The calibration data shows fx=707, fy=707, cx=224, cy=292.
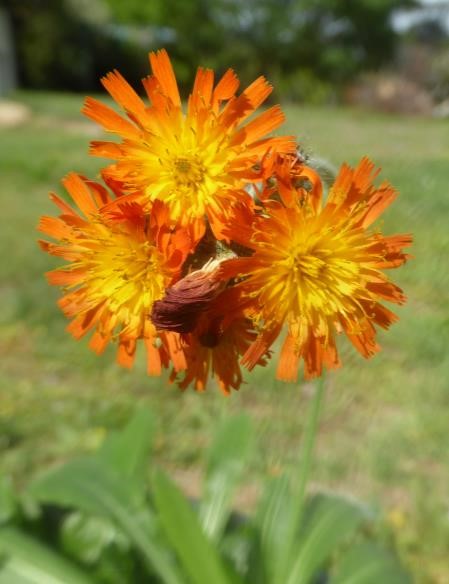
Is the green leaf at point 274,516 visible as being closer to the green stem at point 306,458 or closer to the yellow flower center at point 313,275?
the green stem at point 306,458

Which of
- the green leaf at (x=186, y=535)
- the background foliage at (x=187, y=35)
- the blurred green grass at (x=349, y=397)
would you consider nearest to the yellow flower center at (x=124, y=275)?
the blurred green grass at (x=349, y=397)

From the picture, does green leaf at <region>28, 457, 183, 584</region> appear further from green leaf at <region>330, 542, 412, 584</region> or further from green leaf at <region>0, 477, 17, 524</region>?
green leaf at <region>330, 542, 412, 584</region>

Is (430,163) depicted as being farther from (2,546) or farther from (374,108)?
(374,108)

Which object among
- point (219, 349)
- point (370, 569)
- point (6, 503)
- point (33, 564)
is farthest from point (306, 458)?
point (6, 503)

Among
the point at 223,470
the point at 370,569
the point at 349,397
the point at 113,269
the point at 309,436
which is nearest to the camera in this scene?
the point at 113,269

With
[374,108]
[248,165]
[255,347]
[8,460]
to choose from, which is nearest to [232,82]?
[248,165]

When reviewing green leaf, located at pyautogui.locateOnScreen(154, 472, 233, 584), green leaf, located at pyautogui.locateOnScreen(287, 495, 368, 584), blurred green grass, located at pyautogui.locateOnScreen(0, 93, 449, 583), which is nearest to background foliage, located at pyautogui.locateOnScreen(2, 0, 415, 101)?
blurred green grass, located at pyautogui.locateOnScreen(0, 93, 449, 583)

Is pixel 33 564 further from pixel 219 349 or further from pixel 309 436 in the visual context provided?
pixel 219 349
